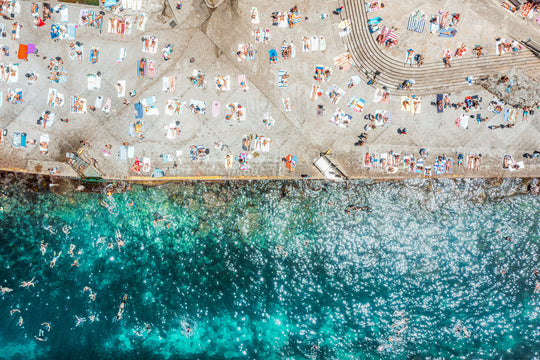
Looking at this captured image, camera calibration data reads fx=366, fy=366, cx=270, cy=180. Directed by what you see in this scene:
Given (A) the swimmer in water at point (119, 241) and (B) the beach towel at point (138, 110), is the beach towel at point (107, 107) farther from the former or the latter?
(A) the swimmer in water at point (119, 241)

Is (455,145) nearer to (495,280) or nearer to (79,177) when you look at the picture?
(495,280)

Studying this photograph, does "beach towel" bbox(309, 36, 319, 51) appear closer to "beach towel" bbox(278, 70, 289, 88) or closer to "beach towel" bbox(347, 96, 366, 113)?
"beach towel" bbox(278, 70, 289, 88)

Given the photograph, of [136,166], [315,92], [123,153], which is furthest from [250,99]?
[123,153]

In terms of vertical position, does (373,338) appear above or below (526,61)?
below

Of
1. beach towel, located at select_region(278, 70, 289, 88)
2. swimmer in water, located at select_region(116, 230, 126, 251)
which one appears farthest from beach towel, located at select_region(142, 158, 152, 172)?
beach towel, located at select_region(278, 70, 289, 88)

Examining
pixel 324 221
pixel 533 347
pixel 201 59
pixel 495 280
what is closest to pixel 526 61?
pixel 495 280

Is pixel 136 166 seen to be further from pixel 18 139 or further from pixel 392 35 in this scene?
pixel 392 35

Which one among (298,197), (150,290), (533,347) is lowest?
(533,347)

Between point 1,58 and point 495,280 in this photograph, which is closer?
point 1,58
